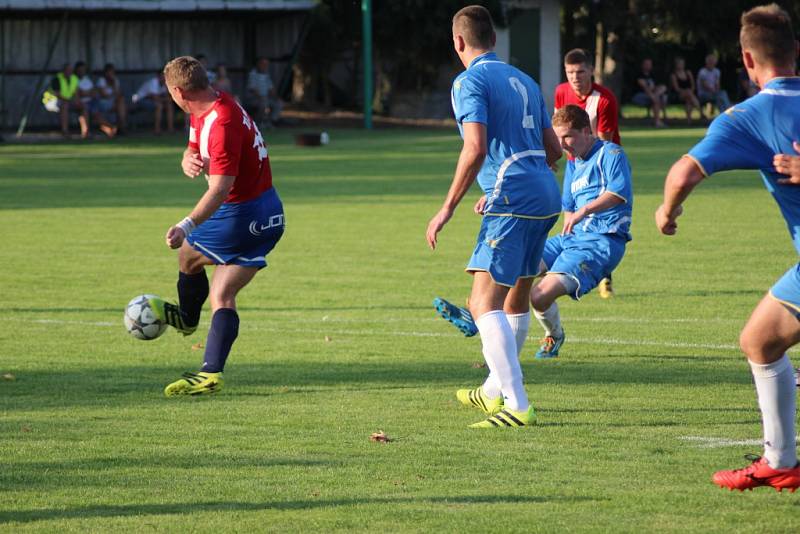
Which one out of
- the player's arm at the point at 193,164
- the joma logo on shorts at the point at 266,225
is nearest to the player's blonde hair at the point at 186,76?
the player's arm at the point at 193,164

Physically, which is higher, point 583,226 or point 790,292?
point 790,292

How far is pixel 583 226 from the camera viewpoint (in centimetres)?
931

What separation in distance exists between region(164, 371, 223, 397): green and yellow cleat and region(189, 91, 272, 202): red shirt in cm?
107

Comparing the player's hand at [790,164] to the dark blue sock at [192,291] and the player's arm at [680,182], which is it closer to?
the player's arm at [680,182]

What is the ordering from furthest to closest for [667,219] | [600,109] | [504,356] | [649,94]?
1. [649,94]
2. [600,109]
3. [504,356]
4. [667,219]

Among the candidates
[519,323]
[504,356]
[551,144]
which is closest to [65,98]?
[519,323]

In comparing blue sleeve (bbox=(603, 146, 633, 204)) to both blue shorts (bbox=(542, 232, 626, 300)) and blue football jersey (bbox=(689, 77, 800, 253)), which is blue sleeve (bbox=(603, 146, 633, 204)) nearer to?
blue shorts (bbox=(542, 232, 626, 300))

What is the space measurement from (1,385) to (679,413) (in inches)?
157

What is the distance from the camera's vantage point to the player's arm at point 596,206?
8.85m

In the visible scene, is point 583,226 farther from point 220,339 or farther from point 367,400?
point 220,339

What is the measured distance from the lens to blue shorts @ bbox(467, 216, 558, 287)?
7.01m

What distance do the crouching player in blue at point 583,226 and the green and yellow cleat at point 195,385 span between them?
7.23 ft

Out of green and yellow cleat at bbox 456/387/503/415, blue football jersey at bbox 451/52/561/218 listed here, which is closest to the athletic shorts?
blue football jersey at bbox 451/52/561/218

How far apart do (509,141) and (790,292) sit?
2.22m
